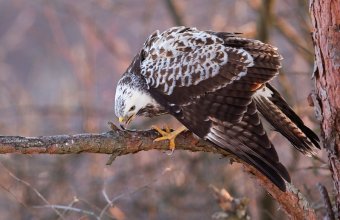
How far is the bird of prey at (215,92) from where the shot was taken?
4480 millimetres

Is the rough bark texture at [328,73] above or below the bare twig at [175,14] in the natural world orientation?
above

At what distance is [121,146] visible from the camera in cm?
439

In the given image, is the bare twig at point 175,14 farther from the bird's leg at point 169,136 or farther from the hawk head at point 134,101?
the bird's leg at point 169,136

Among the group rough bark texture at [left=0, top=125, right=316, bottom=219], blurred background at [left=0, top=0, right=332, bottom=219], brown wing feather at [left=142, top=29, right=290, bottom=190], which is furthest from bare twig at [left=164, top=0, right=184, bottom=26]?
rough bark texture at [left=0, top=125, right=316, bottom=219]

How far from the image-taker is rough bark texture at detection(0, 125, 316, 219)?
165 inches

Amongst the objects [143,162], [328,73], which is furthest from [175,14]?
[328,73]

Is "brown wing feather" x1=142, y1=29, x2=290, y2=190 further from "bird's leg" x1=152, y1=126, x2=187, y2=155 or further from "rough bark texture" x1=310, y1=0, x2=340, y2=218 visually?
"rough bark texture" x1=310, y1=0, x2=340, y2=218

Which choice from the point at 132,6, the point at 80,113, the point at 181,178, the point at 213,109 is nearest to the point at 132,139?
the point at 213,109

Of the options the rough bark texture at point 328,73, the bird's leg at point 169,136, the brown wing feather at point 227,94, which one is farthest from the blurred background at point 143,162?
the bird's leg at point 169,136

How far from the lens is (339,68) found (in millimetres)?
4371

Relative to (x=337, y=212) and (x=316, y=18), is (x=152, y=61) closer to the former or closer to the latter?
(x=316, y=18)

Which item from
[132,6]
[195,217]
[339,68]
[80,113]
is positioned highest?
[339,68]

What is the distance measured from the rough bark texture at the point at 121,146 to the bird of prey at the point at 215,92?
0.10 metres

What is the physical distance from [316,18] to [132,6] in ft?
17.0
